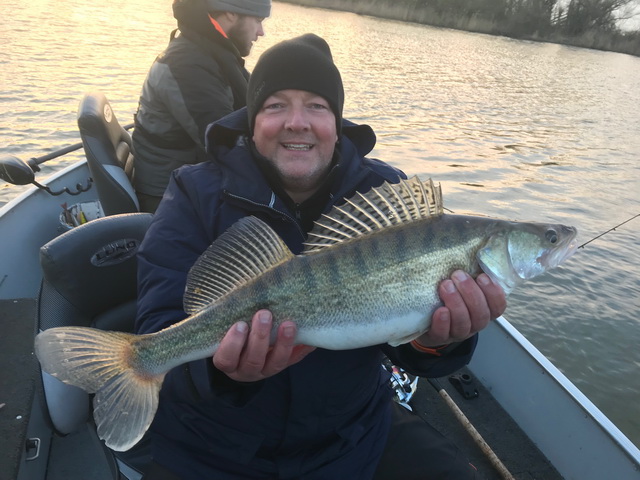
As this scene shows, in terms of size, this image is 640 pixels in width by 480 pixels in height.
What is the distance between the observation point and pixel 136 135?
15.6ft

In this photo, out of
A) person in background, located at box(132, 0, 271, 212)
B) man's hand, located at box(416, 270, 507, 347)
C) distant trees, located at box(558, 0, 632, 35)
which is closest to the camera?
man's hand, located at box(416, 270, 507, 347)

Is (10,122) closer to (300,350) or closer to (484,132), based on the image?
(300,350)

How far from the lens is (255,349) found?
1915mm

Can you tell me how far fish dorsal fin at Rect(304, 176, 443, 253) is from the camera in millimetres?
2145

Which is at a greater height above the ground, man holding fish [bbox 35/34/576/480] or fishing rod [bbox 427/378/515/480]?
man holding fish [bbox 35/34/576/480]

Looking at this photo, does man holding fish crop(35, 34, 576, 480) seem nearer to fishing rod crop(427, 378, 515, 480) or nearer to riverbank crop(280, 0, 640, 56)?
fishing rod crop(427, 378, 515, 480)

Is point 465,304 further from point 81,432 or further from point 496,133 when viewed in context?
point 496,133

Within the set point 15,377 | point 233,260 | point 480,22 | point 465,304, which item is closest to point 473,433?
point 465,304

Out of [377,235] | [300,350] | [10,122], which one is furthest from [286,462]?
[10,122]

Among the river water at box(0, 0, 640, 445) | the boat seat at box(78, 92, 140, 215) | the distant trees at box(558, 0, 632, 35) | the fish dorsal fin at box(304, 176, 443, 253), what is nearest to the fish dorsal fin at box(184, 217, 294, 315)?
the fish dorsal fin at box(304, 176, 443, 253)

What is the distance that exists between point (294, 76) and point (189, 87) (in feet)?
6.94

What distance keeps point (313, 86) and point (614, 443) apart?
113 inches

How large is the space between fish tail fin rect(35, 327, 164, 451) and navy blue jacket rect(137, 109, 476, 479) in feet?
0.76

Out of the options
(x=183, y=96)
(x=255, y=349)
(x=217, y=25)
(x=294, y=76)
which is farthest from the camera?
(x=217, y=25)
